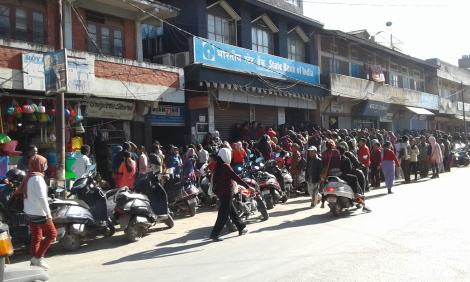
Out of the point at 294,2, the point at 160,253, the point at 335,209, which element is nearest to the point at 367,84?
the point at 294,2

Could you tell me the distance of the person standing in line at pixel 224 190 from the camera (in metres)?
8.73

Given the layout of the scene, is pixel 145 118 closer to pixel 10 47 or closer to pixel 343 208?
pixel 10 47

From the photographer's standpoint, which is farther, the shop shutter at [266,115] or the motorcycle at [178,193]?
the shop shutter at [266,115]

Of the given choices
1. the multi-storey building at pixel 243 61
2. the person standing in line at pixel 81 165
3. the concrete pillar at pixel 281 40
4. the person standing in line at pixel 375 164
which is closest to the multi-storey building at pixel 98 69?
the multi-storey building at pixel 243 61

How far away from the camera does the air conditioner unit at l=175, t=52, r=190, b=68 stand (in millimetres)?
18172

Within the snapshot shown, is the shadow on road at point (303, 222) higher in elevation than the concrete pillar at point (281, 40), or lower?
lower

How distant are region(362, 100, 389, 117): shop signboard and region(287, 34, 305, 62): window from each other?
246 inches

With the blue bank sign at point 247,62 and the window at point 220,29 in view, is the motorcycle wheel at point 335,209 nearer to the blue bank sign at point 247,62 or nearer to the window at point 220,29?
the blue bank sign at point 247,62

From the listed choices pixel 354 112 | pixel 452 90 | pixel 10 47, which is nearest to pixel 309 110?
pixel 354 112

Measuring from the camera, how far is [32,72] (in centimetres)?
1291

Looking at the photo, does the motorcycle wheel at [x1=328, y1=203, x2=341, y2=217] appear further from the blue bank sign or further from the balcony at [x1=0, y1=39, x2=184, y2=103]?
the blue bank sign

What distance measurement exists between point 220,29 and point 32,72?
9.84 metres

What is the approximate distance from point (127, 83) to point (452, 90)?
147ft

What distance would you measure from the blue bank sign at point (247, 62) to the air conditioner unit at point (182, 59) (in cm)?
63
